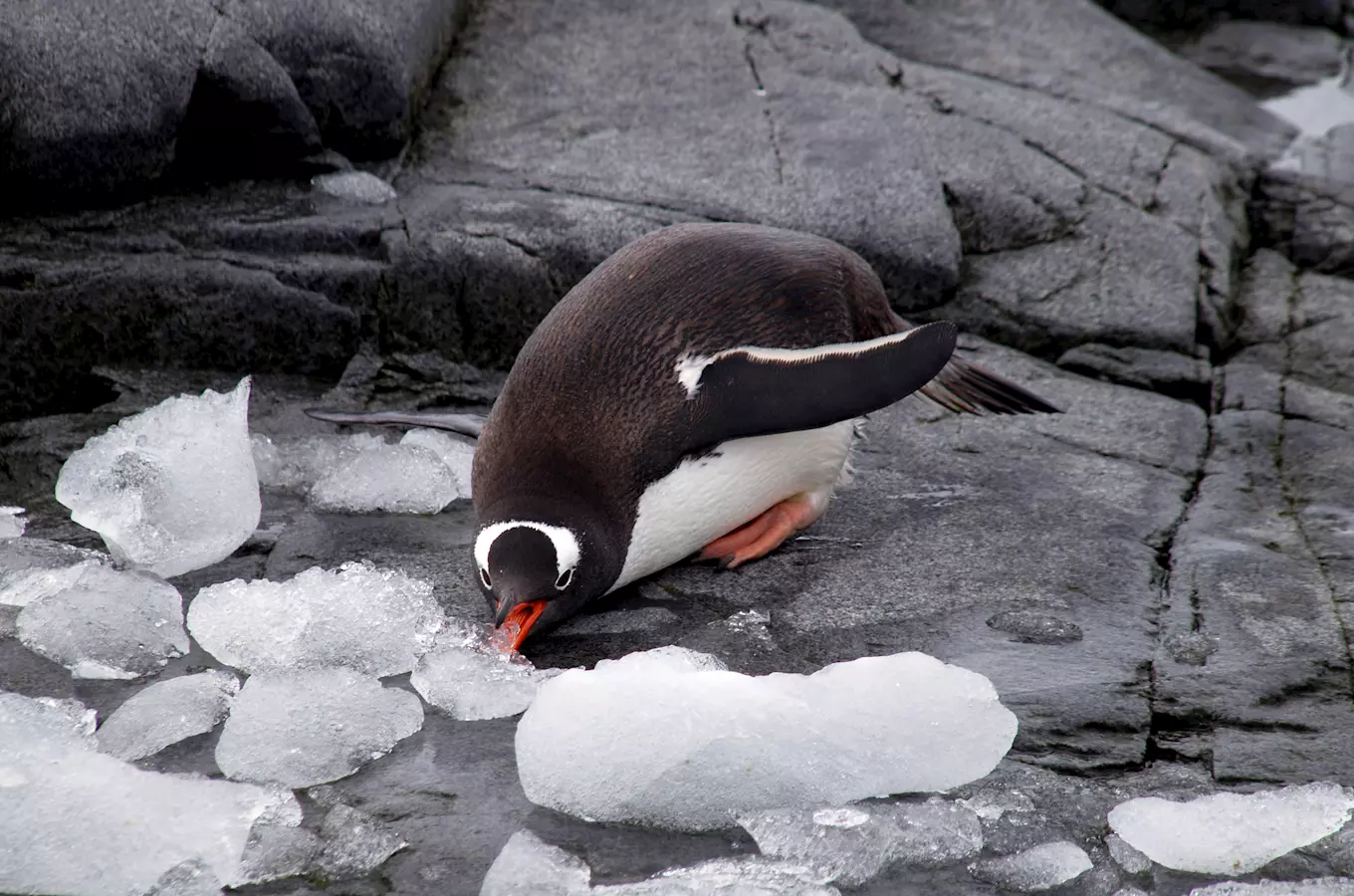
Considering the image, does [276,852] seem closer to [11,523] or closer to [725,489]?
[725,489]

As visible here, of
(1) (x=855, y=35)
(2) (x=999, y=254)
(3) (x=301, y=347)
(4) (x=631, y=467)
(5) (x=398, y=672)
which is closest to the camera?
(5) (x=398, y=672)

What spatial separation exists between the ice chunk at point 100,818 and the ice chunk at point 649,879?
1.21 ft

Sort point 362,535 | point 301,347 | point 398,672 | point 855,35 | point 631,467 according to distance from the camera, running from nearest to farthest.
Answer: point 398,672 < point 631,467 < point 362,535 < point 301,347 < point 855,35

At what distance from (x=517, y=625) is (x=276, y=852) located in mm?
634

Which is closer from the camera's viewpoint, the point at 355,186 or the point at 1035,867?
the point at 1035,867

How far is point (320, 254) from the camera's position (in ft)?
12.8

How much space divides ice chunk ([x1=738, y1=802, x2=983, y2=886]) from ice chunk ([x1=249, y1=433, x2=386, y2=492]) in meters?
1.60

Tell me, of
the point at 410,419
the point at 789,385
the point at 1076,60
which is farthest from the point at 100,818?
the point at 1076,60

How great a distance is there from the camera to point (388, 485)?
3.15 meters

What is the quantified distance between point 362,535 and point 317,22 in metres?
1.84

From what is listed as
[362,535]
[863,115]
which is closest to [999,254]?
[863,115]

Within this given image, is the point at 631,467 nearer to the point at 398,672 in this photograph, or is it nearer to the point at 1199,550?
the point at 398,672

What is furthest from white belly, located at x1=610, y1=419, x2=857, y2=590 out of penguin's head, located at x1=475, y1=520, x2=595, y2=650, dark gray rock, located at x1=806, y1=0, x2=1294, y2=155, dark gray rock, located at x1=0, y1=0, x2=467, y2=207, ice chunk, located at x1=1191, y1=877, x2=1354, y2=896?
dark gray rock, located at x1=806, y1=0, x2=1294, y2=155

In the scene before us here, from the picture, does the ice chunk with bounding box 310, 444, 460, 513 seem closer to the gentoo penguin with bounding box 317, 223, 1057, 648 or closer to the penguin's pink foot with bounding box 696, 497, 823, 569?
the gentoo penguin with bounding box 317, 223, 1057, 648
